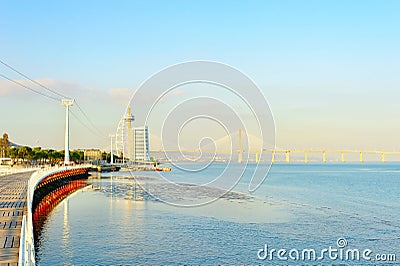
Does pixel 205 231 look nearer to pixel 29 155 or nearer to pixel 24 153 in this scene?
pixel 29 155

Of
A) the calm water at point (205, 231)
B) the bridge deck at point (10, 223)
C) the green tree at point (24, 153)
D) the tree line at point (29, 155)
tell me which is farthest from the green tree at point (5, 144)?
the bridge deck at point (10, 223)

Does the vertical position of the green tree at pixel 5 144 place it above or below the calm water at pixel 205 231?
above

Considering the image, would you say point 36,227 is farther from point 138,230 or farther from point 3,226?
point 3,226

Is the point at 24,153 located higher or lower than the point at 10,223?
higher

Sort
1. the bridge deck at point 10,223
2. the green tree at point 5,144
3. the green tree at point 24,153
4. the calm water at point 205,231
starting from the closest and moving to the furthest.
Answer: the bridge deck at point 10,223 < the calm water at point 205,231 < the green tree at point 24,153 < the green tree at point 5,144

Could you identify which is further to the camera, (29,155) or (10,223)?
(29,155)

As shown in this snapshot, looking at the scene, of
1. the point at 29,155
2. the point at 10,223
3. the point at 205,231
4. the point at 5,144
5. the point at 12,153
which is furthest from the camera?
the point at 5,144

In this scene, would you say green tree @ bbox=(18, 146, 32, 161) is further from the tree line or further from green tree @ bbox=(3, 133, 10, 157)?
green tree @ bbox=(3, 133, 10, 157)

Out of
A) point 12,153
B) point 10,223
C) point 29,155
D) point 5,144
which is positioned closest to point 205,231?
point 10,223

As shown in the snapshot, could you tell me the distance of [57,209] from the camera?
36.4m

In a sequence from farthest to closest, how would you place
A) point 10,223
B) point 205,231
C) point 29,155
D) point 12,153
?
point 12,153, point 29,155, point 205,231, point 10,223

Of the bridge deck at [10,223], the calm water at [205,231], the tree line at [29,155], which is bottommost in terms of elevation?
the calm water at [205,231]

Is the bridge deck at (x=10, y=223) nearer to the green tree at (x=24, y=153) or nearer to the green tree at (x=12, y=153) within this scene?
the green tree at (x=24, y=153)

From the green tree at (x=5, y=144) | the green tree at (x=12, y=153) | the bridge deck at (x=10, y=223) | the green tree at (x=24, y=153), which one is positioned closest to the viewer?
the bridge deck at (x=10, y=223)
